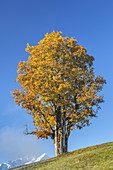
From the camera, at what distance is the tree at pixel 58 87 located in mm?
32062

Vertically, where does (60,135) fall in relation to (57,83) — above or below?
below

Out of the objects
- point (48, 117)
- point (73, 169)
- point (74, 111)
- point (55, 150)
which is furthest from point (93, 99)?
point (73, 169)

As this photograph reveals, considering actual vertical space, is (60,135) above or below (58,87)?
below

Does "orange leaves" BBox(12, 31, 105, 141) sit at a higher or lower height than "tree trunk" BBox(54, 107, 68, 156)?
higher

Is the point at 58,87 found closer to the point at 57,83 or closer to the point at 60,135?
the point at 57,83

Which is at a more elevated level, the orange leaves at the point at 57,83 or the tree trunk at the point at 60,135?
the orange leaves at the point at 57,83

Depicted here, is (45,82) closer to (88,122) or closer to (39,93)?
(39,93)

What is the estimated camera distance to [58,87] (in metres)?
33.1

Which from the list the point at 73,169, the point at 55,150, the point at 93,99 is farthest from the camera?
the point at 55,150

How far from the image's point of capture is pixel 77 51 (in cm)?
3447

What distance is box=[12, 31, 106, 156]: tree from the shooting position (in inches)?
1262

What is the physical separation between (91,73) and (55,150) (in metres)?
12.7

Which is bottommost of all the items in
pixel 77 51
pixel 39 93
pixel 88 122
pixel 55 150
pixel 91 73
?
pixel 55 150

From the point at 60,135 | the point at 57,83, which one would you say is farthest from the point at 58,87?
the point at 60,135
